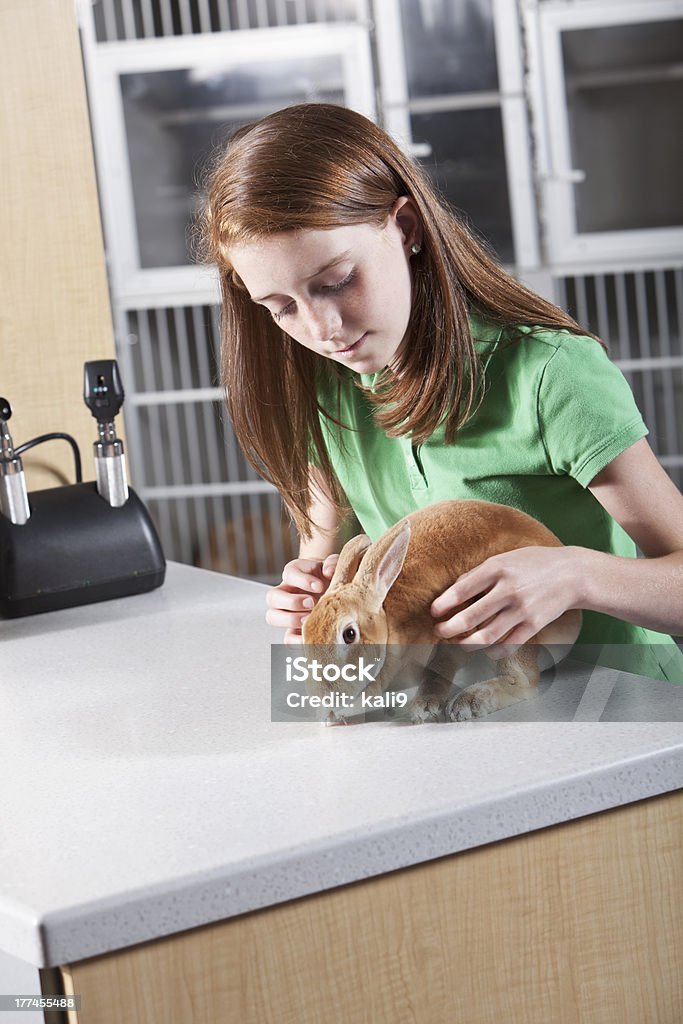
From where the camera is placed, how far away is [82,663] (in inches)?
39.1

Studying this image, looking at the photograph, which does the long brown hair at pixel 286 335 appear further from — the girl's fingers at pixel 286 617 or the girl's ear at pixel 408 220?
the girl's fingers at pixel 286 617

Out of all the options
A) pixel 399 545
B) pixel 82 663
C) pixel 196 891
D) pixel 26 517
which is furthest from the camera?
pixel 26 517

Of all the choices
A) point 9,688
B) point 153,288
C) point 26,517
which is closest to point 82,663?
point 9,688

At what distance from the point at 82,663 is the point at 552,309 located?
0.47 metres

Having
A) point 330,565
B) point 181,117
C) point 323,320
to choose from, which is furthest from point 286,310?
point 181,117

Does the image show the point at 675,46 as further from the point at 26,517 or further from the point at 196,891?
the point at 196,891

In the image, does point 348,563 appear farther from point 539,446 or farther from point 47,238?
point 47,238

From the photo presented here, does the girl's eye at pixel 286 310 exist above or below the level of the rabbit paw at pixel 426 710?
above

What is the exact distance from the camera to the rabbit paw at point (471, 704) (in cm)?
74

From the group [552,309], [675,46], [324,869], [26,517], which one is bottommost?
[324,869]

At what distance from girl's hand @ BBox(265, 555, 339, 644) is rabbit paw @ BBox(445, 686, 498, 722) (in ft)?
0.42

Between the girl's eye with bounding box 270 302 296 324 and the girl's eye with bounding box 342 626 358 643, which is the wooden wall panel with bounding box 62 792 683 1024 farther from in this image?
the girl's eye with bounding box 270 302 296 324

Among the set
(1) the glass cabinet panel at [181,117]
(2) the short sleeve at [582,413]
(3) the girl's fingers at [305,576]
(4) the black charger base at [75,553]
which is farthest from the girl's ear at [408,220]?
(1) the glass cabinet panel at [181,117]

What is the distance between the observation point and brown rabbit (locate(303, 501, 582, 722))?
71 centimetres
